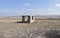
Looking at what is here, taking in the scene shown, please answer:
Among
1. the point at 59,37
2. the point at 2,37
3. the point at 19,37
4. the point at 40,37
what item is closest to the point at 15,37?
the point at 19,37

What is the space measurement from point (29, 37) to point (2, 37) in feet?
7.14

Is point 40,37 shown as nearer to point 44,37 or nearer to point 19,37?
point 44,37

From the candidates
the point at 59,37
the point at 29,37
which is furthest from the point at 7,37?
Result: the point at 59,37

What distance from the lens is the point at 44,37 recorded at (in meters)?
9.71

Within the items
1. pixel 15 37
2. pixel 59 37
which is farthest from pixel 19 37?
pixel 59 37

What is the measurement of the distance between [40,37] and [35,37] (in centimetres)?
41

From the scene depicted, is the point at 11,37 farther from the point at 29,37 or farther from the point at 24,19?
the point at 24,19

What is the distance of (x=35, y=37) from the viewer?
989 cm

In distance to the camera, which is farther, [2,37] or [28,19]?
[28,19]

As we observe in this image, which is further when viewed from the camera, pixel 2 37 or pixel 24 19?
pixel 24 19

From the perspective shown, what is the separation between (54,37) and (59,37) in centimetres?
38

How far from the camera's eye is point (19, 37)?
982 cm

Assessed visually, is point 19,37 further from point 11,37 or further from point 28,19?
point 28,19

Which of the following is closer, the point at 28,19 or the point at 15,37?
the point at 15,37
